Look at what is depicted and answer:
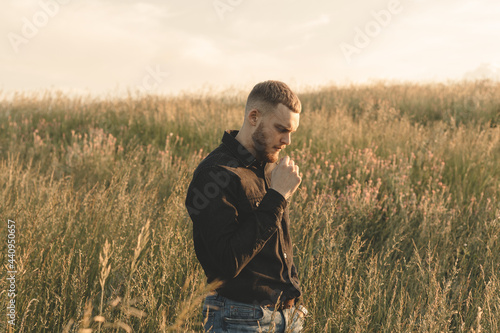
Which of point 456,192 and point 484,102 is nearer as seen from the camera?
point 456,192

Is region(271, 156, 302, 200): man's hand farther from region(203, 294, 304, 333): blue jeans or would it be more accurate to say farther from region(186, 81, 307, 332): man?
region(203, 294, 304, 333): blue jeans

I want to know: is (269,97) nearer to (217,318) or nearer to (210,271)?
(210,271)

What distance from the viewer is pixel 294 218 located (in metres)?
4.44

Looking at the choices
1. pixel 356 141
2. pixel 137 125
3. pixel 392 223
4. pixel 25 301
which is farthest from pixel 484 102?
pixel 25 301

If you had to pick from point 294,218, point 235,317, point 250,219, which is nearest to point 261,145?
point 250,219

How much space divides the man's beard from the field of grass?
0.71 m

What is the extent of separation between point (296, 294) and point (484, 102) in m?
11.3

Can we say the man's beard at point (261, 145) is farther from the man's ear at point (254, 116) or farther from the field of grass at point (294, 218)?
the field of grass at point (294, 218)

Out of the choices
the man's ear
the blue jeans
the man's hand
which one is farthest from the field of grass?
the man's ear

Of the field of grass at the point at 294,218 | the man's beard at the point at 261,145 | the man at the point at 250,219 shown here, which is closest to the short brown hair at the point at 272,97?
the man at the point at 250,219

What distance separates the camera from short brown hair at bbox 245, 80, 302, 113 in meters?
1.94

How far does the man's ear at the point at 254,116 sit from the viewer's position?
6.45 ft

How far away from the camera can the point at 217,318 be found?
6.15ft

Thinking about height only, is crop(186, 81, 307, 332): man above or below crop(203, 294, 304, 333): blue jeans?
above
